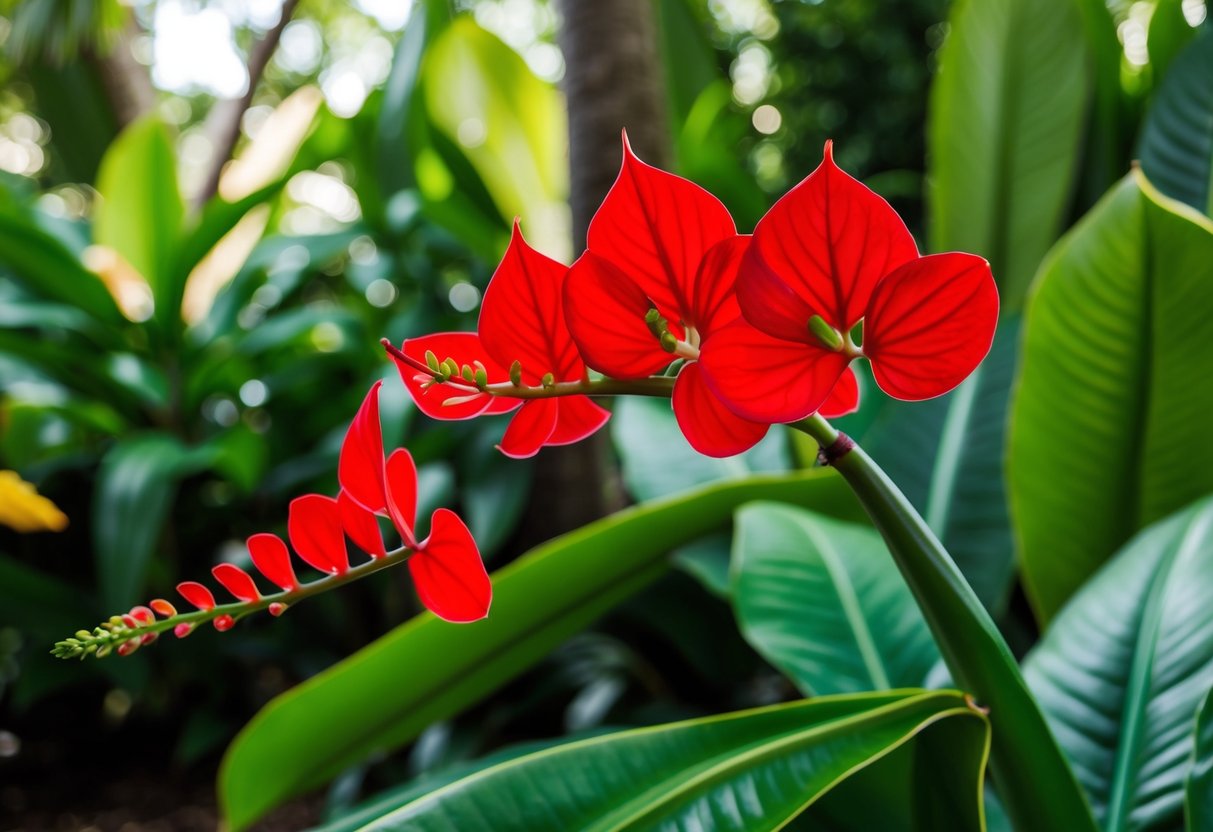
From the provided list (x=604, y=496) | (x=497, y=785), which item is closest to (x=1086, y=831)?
(x=497, y=785)

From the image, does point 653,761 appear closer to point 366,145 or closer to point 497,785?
point 497,785

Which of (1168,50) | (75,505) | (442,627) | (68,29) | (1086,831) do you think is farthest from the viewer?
(68,29)

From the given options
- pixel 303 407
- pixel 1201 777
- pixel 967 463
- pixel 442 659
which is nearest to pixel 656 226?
pixel 1201 777

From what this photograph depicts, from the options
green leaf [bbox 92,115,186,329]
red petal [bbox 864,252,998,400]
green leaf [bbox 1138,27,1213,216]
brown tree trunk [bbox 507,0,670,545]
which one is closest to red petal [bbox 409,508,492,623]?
red petal [bbox 864,252,998,400]

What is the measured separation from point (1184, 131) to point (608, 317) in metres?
0.81

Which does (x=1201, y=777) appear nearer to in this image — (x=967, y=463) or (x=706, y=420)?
(x=706, y=420)

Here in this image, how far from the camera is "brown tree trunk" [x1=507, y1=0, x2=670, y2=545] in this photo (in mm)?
1133

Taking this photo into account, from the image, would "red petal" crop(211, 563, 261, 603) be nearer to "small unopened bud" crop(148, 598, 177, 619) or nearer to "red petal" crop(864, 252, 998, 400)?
"small unopened bud" crop(148, 598, 177, 619)

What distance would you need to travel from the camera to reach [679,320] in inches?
9.3

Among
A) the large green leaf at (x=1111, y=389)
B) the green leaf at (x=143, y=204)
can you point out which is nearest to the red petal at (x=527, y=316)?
the large green leaf at (x=1111, y=389)

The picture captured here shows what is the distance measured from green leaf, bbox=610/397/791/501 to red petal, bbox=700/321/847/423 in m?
0.58

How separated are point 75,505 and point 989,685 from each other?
4.69 ft

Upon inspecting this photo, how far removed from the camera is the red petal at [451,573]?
0.75 feet

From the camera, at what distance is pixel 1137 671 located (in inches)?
18.3
